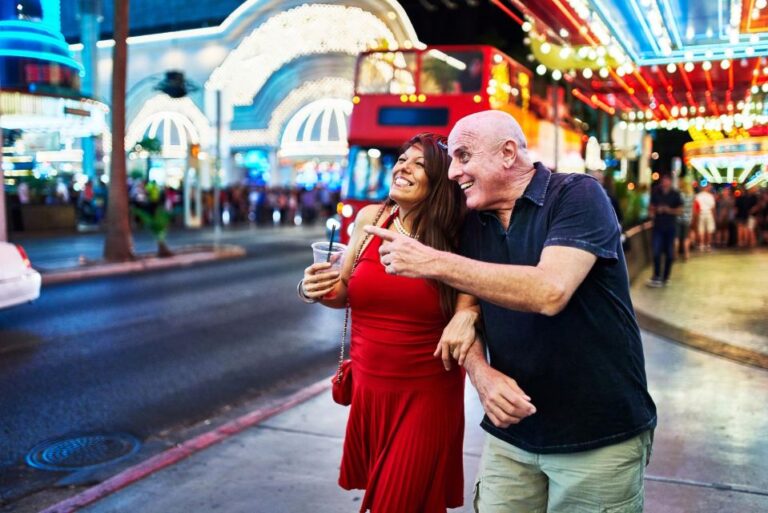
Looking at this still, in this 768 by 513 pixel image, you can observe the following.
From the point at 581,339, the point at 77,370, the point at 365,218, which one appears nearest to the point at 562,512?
the point at 581,339

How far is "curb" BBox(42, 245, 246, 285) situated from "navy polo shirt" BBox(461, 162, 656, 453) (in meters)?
12.6

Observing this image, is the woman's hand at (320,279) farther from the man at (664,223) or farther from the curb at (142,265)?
the curb at (142,265)

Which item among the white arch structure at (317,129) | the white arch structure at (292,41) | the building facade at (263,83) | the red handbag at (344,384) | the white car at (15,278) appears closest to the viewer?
the red handbag at (344,384)

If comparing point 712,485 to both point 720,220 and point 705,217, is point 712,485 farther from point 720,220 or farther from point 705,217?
point 720,220

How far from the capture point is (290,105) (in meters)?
38.9

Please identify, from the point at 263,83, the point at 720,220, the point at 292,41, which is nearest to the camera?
the point at 720,220

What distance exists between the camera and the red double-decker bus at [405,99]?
12445mm

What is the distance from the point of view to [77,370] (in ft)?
22.9

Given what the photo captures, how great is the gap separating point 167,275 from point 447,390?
12.5 metres

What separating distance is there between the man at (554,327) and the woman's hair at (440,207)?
0.98 feet

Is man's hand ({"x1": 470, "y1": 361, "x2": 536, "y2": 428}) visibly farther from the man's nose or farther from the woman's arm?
the woman's arm

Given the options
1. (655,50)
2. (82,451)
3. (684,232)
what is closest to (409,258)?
(82,451)

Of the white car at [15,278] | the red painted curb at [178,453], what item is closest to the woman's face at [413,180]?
the red painted curb at [178,453]

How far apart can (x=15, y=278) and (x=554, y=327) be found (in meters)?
7.82
